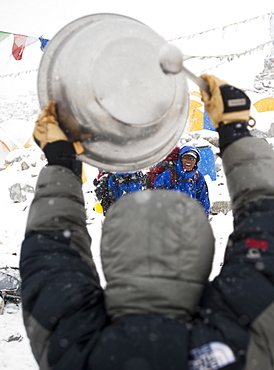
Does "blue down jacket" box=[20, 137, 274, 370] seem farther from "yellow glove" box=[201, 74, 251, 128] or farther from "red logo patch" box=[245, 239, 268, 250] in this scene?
"yellow glove" box=[201, 74, 251, 128]

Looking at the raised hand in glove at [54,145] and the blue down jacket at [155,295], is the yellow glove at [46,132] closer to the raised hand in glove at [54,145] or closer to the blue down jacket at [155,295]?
the raised hand in glove at [54,145]

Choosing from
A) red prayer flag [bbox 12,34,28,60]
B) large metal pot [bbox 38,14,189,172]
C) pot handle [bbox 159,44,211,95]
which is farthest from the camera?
red prayer flag [bbox 12,34,28,60]

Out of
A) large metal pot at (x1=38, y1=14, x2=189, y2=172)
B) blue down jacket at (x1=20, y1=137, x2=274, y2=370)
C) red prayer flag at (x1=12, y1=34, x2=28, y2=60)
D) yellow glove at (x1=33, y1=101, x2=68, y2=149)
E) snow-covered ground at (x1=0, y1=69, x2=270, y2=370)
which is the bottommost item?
snow-covered ground at (x1=0, y1=69, x2=270, y2=370)

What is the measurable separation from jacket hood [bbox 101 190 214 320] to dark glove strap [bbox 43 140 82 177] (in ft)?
1.00

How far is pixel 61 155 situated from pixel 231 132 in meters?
0.55

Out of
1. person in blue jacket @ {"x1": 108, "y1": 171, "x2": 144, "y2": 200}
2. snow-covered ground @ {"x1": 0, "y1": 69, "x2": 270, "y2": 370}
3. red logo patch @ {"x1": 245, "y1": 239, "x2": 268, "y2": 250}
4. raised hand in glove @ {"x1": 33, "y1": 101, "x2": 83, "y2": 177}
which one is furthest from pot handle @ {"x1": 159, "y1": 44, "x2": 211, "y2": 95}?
person in blue jacket @ {"x1": 108, "y1": 171, "x2": 144, "y2": 200}

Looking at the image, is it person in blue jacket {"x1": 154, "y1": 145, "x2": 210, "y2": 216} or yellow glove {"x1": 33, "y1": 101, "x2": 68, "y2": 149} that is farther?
person in blue jacket {"x1": 154, "y1": 145, "x2": 210, "y2": 216}

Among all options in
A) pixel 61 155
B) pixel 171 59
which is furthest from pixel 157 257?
pixel 171 59

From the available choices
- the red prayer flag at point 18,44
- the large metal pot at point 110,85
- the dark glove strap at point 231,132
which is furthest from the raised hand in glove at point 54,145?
the red prayer flag at point 18,44

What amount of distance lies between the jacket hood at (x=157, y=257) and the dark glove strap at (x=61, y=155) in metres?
0.31

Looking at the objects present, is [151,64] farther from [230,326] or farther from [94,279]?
[230,326]

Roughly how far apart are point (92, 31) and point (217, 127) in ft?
2.07

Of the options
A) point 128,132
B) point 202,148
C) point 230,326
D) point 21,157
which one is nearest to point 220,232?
point 202,148

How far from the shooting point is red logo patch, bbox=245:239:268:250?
82cm
